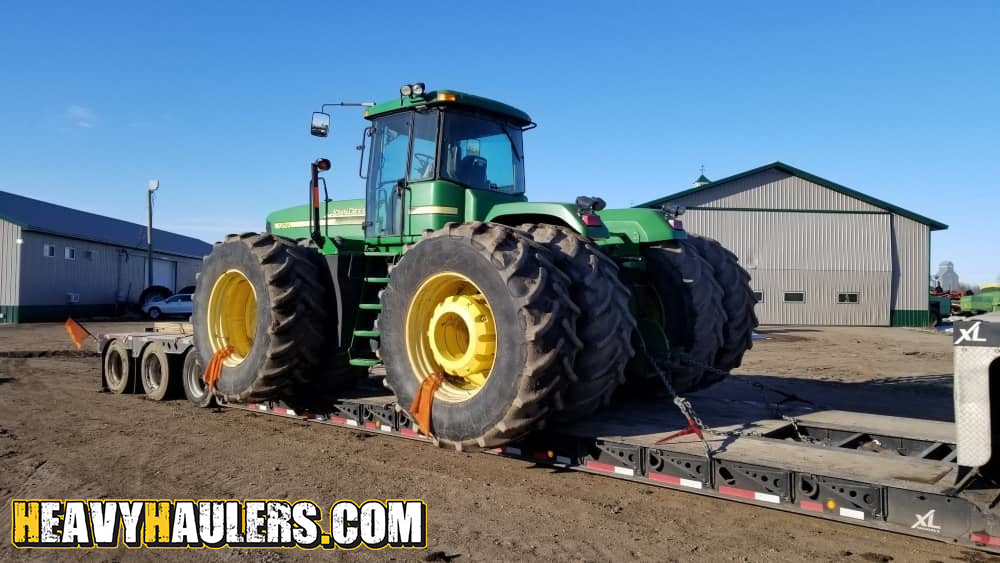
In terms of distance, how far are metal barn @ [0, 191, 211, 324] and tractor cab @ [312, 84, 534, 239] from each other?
26.2 m

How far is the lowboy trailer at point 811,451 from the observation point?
3951 mm

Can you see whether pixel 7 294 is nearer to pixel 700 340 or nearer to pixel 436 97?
pixel 436 97

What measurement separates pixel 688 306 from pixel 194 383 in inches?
262

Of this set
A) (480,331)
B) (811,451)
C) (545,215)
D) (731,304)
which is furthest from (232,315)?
(811,451)

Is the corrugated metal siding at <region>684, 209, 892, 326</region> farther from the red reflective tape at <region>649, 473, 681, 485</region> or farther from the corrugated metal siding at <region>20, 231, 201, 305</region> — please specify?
the red reflective tape at <region>649, 473, 681, 485</region>

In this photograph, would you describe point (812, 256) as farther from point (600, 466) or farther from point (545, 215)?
point (600, 466)

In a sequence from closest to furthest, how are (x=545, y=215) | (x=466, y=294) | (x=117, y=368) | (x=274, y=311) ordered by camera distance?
1. (x=466, y=294)
2. (x=545, y=215)
3. (x=274, y=311)
4. (x=117, y=368)

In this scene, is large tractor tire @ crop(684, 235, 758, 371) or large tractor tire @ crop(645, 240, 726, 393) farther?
large tractor tire @ crop(684, 235, 758, 371)

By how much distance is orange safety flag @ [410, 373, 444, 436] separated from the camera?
5961mm

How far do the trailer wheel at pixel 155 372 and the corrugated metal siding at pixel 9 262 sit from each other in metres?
23.1

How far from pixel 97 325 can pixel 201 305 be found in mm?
22859

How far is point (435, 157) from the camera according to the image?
24.2ft

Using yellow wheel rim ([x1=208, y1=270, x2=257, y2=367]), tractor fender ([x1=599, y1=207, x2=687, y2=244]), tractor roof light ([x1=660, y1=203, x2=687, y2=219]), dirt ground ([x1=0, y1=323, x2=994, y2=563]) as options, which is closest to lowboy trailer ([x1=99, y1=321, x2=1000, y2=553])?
dirt ground ([x1=0, y1=323, x2=994, y2=563])

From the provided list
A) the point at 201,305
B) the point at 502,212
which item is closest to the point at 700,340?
the point at 502,212
